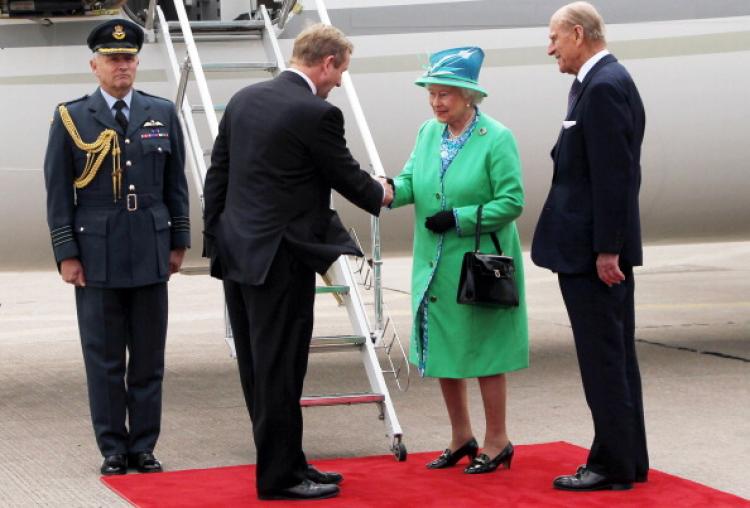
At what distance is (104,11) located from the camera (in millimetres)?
6992

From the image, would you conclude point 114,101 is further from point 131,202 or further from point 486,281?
point 486,281

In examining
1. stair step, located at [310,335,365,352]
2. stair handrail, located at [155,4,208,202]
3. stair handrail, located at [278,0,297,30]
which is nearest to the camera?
stair step, located at [310,335,365,352]

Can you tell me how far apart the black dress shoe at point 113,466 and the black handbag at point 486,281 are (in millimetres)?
1526

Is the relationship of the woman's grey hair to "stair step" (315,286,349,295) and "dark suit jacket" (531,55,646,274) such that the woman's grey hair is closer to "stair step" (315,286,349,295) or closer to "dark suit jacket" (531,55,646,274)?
"dark suit jacket" (531,55,646,274)

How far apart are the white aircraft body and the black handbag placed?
214 cm

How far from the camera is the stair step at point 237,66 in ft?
22.4

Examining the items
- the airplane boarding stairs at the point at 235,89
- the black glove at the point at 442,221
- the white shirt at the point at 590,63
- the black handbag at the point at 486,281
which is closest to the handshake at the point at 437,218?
the black glove at the point at 442,221

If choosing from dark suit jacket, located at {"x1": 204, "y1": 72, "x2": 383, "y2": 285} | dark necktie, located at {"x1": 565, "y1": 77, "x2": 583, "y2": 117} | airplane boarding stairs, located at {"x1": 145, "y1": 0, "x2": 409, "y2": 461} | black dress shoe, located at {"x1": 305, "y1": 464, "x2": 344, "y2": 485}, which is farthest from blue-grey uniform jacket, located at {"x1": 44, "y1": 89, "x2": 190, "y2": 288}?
dark necktie, located at {"x1": 565, "y1": 77, "x2": 583, "y2": 117}

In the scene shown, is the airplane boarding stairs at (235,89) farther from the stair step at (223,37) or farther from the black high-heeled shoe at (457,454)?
the black high-heeled shoe at (457,454)

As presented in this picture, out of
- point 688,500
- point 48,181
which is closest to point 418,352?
point 688,500

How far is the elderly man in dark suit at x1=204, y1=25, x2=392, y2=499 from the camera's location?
5.19 meters

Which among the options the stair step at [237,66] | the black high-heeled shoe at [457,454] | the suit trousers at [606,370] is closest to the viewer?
the suit trousers at [606,370]

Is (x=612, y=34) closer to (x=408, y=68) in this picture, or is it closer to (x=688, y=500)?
(x=408, y=68)

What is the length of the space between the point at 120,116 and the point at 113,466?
143 centimetres
